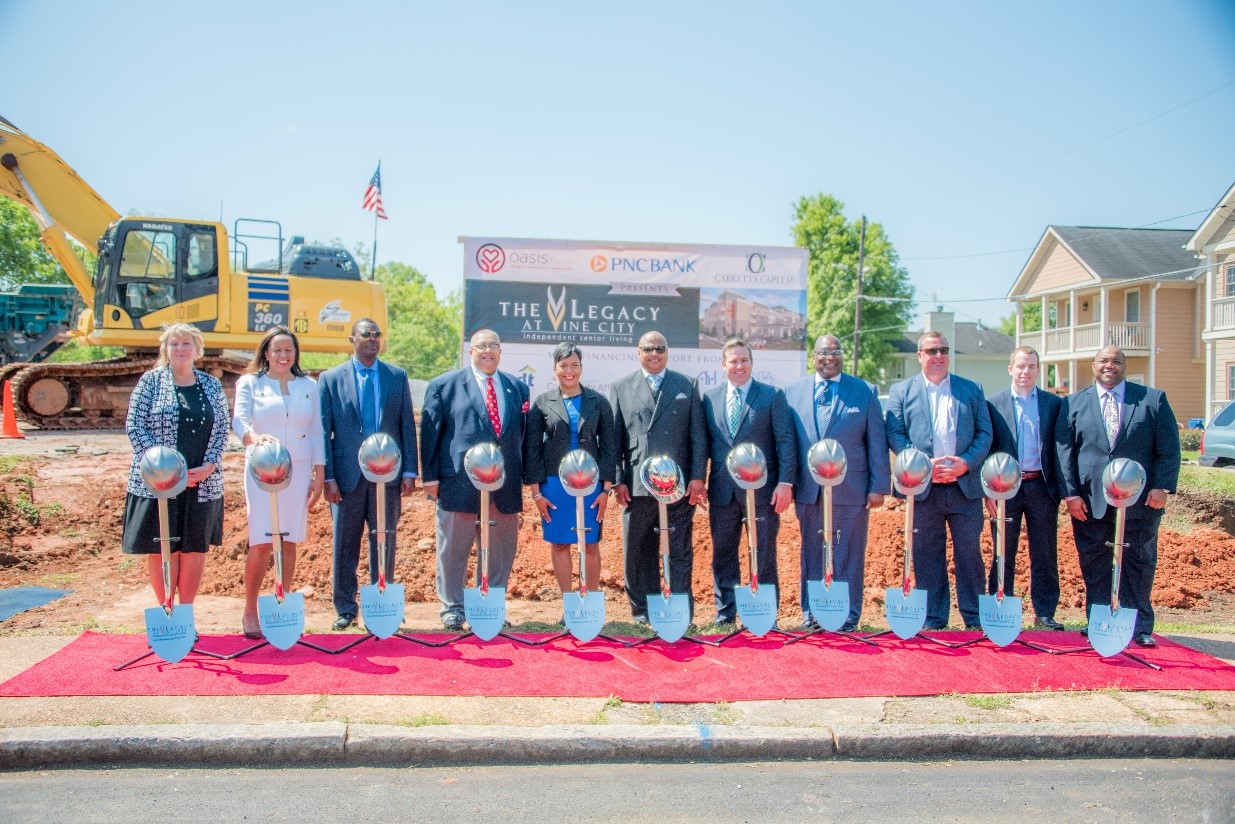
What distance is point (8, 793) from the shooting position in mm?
4059

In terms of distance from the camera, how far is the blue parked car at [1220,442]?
17328mm

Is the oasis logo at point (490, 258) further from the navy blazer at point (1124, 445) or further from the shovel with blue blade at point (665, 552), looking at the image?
the navy blazer at point (1124, 445)

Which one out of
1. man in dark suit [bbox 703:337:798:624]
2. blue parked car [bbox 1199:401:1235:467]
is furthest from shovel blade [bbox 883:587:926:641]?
blue parked car [bbox 1199:401:1235:467]

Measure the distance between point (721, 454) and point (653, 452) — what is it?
19.8 inches

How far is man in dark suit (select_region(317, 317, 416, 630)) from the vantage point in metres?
6.40

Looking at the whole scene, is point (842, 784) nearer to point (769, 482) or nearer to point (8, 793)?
point (769, 482)

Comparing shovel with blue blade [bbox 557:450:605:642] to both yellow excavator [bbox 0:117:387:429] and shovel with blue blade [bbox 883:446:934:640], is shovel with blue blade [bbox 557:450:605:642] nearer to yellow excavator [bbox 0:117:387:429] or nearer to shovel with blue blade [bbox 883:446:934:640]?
shovel with blue blade [bbox 883:446:934:640]

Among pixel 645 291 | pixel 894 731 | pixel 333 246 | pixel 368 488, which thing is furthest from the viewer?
pixel 333 246

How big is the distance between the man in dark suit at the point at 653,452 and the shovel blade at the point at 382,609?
1.57m

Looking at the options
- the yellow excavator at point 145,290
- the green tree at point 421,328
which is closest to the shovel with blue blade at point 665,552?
the yellow excavator at point 145,290

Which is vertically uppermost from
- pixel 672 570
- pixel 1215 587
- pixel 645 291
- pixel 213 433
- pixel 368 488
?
pixel 645 291

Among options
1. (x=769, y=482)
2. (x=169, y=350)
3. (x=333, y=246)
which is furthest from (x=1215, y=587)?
(x=333, y=246)

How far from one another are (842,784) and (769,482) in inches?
102

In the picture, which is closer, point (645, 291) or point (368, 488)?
point (368, 488)
